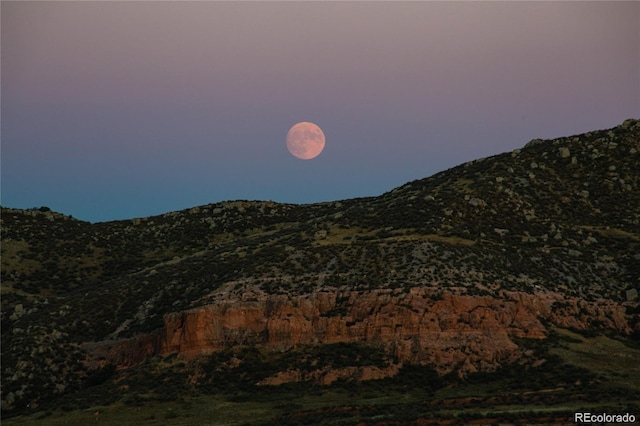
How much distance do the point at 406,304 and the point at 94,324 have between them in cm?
3362

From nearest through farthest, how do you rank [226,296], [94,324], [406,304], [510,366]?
[510,366], [406,304], [226,296], [94,324]

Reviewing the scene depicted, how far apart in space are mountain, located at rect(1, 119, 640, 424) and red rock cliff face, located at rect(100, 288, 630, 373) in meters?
0.13

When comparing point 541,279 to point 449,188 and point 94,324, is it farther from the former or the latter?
point 94,324

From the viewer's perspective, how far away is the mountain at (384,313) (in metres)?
62.4

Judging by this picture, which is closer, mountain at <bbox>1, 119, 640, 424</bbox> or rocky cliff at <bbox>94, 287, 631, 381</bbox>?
mountain at <bbox>1, 119, 640, 424</bbox>

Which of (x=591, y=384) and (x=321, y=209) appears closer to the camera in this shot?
(x=591, y=384)

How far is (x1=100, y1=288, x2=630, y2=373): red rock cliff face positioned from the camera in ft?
214

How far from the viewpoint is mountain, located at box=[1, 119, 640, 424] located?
6244 cm

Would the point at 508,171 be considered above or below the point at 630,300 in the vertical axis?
above

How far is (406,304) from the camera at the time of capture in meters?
67.3

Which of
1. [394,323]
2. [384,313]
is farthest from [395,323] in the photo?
[384,313]

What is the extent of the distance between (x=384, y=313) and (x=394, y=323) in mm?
1244

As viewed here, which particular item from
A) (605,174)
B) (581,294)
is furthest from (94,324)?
(605,174)

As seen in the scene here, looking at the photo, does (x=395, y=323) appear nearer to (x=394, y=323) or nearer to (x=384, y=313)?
(x=394, y=323)
